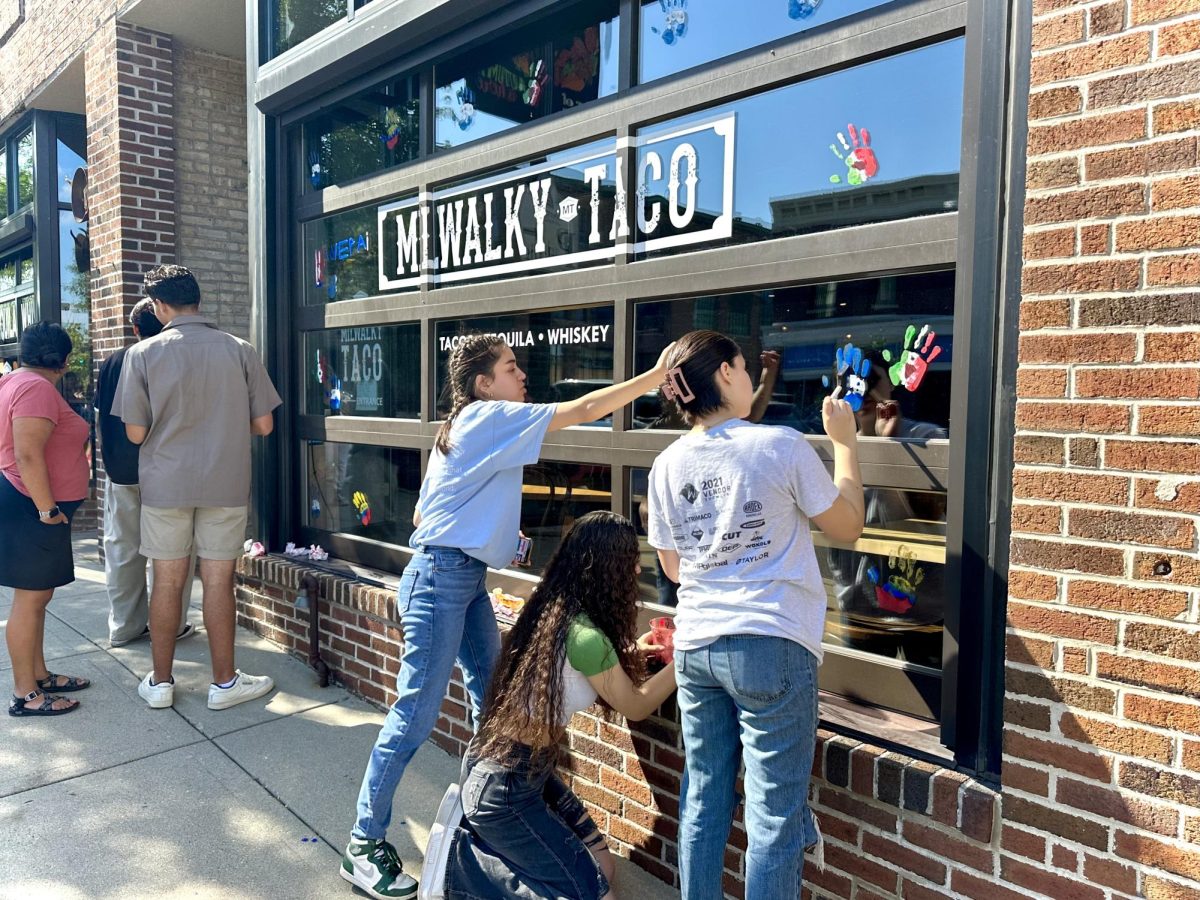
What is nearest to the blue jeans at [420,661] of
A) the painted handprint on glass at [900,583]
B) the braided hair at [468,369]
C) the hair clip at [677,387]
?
the braided hair at [468,369]

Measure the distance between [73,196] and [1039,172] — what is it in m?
8.45

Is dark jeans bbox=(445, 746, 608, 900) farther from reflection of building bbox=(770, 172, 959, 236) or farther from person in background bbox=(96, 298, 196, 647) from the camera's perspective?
person in background bbox=(96, 298, 196, 647)

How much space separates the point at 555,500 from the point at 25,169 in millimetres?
7772

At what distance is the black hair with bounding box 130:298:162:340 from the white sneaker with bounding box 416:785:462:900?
3353mm

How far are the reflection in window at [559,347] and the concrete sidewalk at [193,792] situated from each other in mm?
1616

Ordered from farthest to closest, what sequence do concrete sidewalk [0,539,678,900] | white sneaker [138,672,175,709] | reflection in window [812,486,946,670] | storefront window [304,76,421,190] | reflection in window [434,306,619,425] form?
storefront window [304,76,421,190], white sneaker [138,672,175,709], reflection in window [434,306,619,425], concrete sidewalk [0,539,678,900], reflection in window [812,486,946,670]

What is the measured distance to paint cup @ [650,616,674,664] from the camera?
2.85 meters

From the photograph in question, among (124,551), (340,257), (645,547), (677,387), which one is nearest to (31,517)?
(124,551)

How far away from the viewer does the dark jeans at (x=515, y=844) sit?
8.09ft

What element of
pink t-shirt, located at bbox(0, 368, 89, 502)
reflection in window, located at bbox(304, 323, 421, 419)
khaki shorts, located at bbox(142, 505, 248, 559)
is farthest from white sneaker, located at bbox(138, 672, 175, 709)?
reflection in window, located at bbox(304, 323, 421, 419)

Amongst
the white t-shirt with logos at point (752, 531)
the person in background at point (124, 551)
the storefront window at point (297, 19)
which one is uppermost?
the storefront window at point (297, 19)

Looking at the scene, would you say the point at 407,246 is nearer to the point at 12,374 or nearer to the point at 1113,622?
the point at 12,374

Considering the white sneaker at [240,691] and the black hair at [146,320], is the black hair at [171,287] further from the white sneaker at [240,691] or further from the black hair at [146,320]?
the white sneaker at [240,691]

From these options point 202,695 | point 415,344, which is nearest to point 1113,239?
point 415,344
